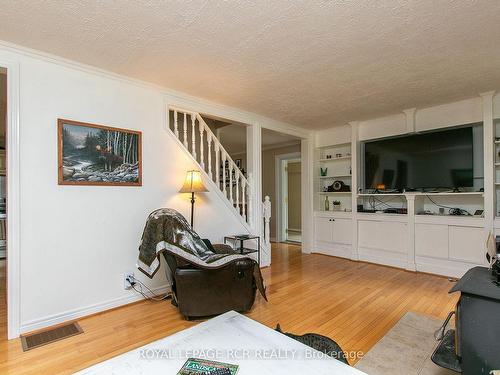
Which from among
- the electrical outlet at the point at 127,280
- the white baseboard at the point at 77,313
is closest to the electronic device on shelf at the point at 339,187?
the white baseboard at the point at 77,313

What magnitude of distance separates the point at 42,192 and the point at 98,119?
0.84m

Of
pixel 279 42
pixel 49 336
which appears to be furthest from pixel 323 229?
pixel 49 336

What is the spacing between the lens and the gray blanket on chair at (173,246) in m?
2.34

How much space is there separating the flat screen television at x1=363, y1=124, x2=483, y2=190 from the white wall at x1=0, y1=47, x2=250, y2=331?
10.9ft

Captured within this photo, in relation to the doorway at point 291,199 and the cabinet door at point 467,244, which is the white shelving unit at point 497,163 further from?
the doorway at point 291,199

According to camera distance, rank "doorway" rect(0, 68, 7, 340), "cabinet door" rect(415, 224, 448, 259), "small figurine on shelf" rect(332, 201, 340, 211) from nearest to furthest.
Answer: "doorway" rect(0, 68, 7, 340), "cabinet door" rect(415, 224, 448, 259), "small figurine on shelf" rect(332, 201, 340, 211)

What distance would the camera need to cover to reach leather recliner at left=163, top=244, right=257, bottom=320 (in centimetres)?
236

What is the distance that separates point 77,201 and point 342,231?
4066 millimetres

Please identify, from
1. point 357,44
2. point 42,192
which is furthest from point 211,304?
point 357,44

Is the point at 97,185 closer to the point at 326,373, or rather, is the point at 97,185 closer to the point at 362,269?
the point at 326,373

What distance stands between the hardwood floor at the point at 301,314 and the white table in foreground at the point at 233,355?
3.55 ft

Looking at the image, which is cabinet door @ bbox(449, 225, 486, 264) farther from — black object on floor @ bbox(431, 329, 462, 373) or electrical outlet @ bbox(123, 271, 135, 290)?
electrical outlet @ bbox(123, 271, 135, 290)

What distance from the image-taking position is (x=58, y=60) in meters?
2.42

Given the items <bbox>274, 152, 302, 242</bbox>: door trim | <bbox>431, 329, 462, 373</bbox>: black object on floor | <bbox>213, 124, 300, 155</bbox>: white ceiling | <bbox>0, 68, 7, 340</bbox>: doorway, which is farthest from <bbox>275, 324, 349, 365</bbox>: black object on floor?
<bbox>274, 152, 302, 242</bbox>: door trim
